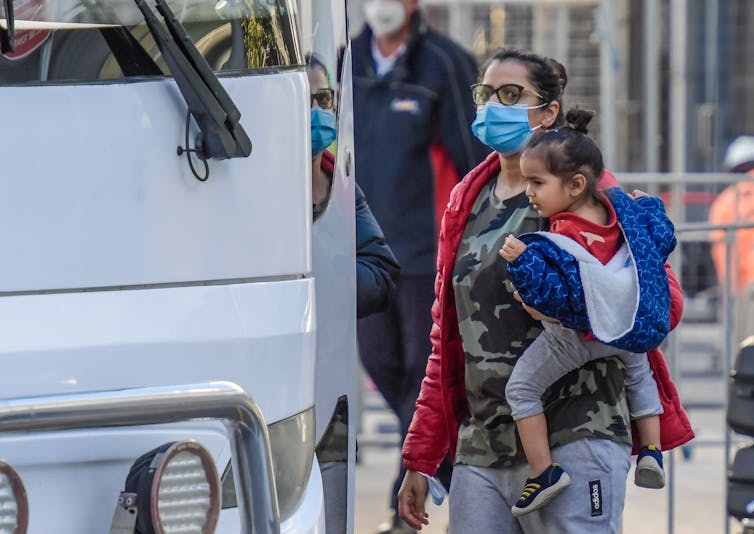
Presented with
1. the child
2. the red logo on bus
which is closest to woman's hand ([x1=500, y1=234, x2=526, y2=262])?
the child

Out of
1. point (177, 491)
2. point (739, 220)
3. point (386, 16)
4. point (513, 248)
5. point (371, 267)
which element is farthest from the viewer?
point (739, 220)

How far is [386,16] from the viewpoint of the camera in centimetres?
642

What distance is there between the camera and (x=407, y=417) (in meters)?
5.98

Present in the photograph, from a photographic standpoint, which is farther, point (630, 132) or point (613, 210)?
point (630, 132)

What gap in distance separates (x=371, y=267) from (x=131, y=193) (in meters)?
1.39

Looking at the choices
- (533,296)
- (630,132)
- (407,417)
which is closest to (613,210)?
(533,296)

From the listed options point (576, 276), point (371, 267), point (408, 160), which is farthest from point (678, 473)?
point (576, 276)

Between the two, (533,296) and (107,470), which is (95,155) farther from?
(533,296)

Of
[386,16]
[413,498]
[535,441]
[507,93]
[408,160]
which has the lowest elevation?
[413,498]

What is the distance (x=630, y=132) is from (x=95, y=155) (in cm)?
1476

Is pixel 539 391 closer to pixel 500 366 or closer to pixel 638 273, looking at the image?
pixel 500 366

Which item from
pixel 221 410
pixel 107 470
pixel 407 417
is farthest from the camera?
pixel 407 417

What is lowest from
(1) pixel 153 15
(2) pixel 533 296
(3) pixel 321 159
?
(2) pixel 533 296

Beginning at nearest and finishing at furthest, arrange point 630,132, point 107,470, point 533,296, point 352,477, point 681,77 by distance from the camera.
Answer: point 107,470
point 533,296
point 352,477
point 681,77
point 630,132
